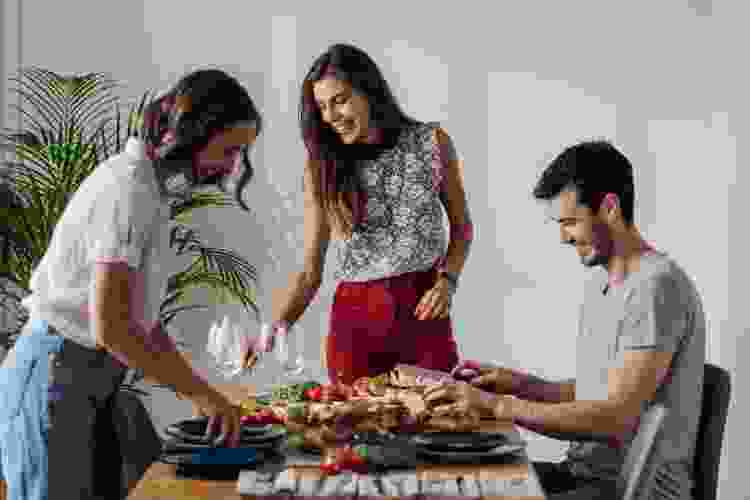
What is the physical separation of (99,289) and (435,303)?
133 centimetres

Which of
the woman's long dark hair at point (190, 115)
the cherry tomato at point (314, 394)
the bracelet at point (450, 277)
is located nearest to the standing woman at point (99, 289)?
the woman's long dark hair at point (190, 115)

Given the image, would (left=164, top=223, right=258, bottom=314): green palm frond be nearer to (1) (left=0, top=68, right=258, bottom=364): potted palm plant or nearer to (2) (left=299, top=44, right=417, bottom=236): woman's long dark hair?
(1) (left=0, top=68, right=258, bottom=364): potted palm plant

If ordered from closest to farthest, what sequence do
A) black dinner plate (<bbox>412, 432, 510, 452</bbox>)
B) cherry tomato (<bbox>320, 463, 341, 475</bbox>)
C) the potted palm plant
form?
cherry tomato (<bbox>320, 463, 341, 475</bbox>) < black dinner plate (<bbox>412, 432, 510, 452</bbox>) < the potted palm plant

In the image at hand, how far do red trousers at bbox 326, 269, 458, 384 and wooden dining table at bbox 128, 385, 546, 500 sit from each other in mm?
1181

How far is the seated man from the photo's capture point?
88.1 inches

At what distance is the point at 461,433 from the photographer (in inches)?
86.7

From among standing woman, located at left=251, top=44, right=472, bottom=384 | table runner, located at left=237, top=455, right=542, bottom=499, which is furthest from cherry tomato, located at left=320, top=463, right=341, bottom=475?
standing woman, located at left=251, top=44, right=472, bottom=384

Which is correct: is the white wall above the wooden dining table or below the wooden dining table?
above

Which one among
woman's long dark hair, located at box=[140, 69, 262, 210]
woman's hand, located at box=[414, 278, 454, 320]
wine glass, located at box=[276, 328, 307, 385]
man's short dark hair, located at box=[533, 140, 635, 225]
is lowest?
wine glass, located at box=[276, 328, 307, 385]

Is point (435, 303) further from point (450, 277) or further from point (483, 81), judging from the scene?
point (483, 81)

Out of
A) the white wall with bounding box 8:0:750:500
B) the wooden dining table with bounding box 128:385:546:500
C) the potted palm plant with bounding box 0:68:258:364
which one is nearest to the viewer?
the wooden dining table with bounding box 128:385:546:500

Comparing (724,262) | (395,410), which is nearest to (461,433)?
(395,410)

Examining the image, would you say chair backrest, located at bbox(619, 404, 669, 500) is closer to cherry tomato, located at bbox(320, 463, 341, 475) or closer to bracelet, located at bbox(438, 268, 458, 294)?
cherry tomato, located at bbox(320, 463, 341, 475)

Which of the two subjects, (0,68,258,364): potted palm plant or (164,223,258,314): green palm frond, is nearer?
(0,68,258,364): potted palm plant
